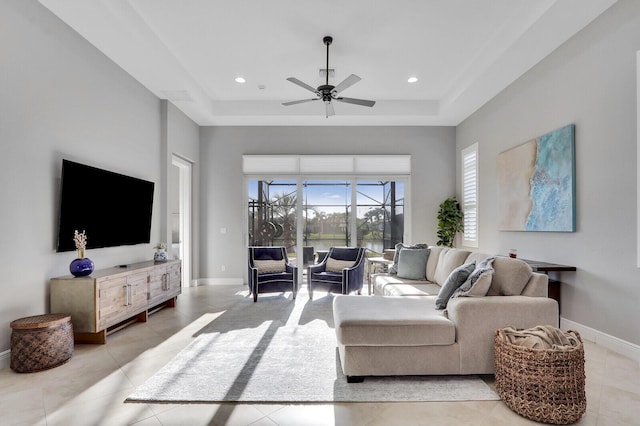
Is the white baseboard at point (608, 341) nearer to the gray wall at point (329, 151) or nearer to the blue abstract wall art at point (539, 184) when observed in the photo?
the blue abstract wall art at point (539, 184)

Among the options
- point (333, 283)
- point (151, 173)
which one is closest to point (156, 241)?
point (151, 173)

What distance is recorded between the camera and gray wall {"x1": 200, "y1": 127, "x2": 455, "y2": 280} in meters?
6.72

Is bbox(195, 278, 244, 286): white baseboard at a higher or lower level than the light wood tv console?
lower

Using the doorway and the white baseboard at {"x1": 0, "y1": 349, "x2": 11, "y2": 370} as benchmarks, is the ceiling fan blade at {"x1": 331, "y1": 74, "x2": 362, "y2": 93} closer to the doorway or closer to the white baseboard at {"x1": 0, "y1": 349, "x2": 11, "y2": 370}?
the doorway

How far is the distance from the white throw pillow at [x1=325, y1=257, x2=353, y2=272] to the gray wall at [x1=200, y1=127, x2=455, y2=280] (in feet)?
6.52

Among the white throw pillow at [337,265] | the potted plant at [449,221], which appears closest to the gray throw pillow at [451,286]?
the white throw pillow at [337,265]

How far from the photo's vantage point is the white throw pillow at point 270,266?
5.29 metres

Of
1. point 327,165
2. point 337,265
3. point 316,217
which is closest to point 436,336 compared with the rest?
point 337,265

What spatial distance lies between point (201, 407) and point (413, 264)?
3156 millimetres

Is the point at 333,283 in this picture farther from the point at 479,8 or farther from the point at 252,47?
the point at 479,8

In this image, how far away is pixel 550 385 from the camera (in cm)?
200

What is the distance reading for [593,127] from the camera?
3389 millimetres

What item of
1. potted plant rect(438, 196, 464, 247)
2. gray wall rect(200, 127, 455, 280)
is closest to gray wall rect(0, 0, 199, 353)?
gray wall rect(200, 127, 455, 280)

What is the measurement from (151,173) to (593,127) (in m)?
5.55
